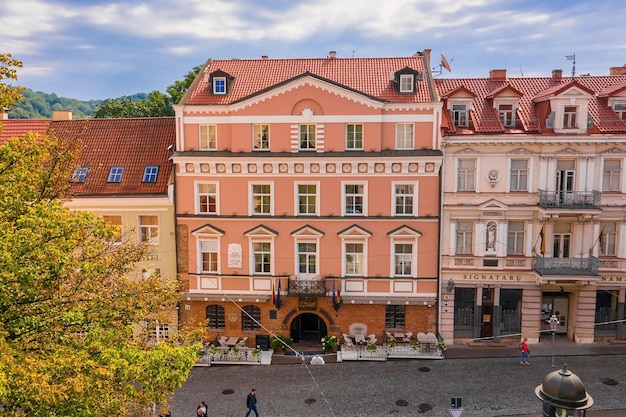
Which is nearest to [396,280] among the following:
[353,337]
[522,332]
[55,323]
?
→ [353,337]

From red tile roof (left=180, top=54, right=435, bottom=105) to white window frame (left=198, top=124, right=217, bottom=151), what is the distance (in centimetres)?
140

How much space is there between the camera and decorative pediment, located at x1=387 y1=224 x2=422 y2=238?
28359 mm

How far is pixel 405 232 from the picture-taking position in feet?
93.2

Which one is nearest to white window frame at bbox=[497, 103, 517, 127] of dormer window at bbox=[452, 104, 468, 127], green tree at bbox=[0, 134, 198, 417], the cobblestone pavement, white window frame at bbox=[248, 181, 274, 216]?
dormer window at bbox=[452, 104, 468, 127]

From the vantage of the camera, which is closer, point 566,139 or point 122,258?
point 122,258

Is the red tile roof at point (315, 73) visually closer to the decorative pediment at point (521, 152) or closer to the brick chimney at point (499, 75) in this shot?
the brick chimney at point (499, 75)

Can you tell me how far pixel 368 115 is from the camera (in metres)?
27.9

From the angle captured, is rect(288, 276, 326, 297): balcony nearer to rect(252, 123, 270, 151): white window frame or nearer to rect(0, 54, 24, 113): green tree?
rect(252, 123, 270, 151): white window frame

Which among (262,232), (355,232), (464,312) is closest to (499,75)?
(355,232)

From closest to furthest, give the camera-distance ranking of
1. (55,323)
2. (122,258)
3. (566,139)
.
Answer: (55,323) → (122,258) → (566,139)

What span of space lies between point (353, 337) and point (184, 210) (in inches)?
472

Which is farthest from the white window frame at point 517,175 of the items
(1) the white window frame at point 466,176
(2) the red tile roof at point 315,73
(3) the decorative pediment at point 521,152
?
(2) the red tile roof at point 315,73

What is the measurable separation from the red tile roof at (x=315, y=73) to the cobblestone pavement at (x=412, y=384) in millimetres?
14307

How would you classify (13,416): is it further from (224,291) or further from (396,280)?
(396,280)
